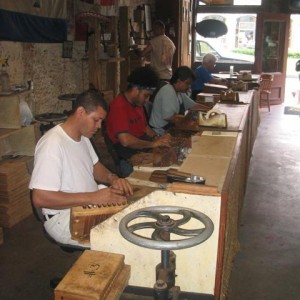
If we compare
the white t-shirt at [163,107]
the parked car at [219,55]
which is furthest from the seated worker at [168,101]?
the parked car at [219,55]

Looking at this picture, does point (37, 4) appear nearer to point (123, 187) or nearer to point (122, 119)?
point (122, 119)

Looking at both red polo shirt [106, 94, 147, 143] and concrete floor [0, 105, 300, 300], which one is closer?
concrete floor [0, 105, 300, 300]

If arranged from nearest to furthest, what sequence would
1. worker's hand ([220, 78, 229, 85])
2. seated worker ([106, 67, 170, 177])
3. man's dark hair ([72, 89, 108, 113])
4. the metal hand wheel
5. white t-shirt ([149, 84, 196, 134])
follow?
the metal hand wheel, man's dark hair ([72, 89, 108, 113]), seated worker ([106, 67, 170, 177]), white t-shirt ([149, 84, 196, 134]), worker's hand ([220, 78, 229, 85])

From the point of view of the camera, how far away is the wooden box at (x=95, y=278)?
1.82 m

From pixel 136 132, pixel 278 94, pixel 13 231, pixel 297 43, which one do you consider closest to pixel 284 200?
pixel 136 132

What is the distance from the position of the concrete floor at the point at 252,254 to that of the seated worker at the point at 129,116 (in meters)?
1.08

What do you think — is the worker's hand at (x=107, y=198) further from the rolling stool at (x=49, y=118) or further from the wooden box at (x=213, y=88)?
the wooden box at (x=213, y=88)

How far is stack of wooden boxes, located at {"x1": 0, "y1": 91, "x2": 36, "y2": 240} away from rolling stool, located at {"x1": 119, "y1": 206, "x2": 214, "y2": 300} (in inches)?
105

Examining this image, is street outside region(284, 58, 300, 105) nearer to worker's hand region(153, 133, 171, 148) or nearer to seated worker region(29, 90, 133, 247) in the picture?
worker's hand region(153, 133, 171, 148)

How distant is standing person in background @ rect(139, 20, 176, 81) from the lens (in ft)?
26.8

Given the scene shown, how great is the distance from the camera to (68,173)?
2590mm

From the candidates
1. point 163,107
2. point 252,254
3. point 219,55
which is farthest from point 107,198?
point 219,55

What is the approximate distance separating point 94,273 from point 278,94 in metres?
10.6

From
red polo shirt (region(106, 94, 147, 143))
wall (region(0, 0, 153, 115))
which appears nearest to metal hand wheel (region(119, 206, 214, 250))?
red polo shirt (region(106, 94, 147, 143))
